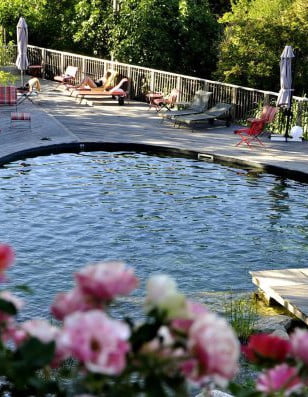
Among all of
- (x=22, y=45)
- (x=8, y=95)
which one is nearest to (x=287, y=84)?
(x=8, y=95)

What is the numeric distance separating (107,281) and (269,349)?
428 millimetres

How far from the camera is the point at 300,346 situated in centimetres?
180

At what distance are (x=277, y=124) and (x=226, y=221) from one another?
7553mm

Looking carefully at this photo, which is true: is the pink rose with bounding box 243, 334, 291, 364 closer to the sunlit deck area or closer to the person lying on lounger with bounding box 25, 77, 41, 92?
the sunlit deck area

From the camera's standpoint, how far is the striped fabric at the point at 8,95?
67.1 feet

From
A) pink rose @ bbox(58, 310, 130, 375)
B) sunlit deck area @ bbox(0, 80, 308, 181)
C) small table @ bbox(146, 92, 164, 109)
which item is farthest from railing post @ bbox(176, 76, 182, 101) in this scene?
pink rose @ bbox(58, 310, 130, 375)

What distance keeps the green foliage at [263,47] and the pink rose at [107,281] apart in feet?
68.6

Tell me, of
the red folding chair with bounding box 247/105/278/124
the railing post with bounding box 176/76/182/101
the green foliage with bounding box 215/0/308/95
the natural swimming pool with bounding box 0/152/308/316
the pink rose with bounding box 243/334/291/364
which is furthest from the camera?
the green foliage with bounding box 215/0/308/95

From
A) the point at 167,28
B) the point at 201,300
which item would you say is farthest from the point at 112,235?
the point at 167,28

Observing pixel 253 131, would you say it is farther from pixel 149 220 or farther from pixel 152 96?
pixel 149 220

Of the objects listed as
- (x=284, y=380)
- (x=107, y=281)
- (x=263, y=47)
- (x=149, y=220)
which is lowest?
(x=149, y=220)

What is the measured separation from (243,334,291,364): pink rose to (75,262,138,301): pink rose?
0.35 metres

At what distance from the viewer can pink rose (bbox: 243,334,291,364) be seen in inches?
71.7

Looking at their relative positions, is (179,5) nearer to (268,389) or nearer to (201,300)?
(201,300)
